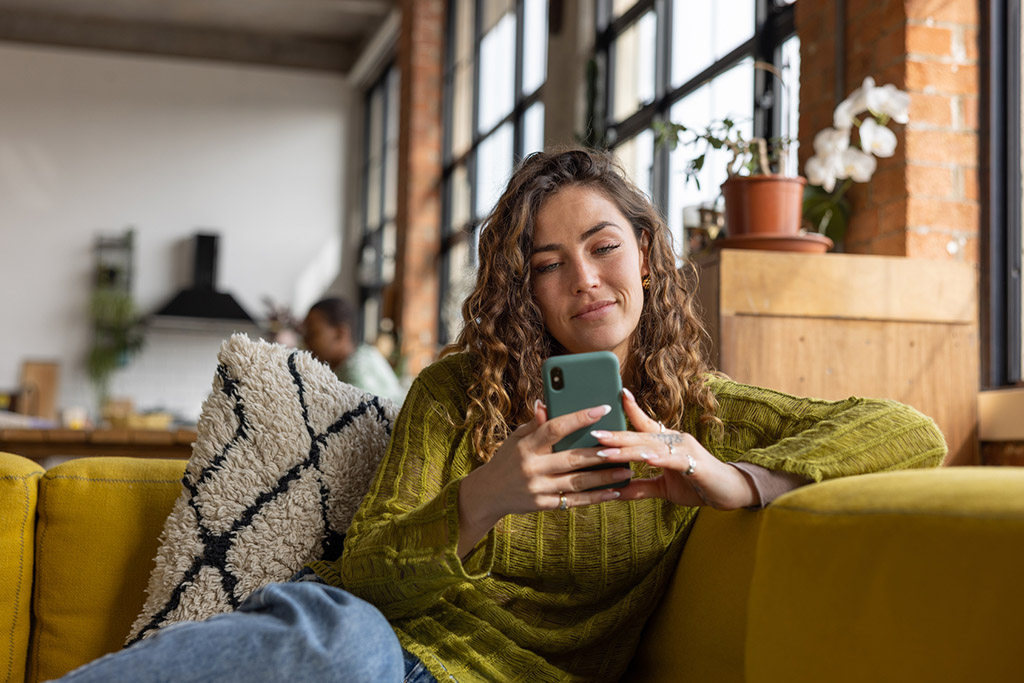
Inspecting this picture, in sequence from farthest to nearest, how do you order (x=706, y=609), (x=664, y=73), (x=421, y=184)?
(x=421, y=184) → (x=664, y=73) → (x=706, y=609)

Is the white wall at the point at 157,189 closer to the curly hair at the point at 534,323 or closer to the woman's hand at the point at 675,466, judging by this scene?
the curly hair at the point at 534,323

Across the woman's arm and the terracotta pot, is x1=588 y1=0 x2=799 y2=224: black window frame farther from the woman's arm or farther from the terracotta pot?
the woman's arm

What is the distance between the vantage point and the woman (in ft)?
3.76

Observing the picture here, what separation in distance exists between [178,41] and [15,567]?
8.93 metres

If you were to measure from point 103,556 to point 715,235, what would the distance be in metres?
1.69

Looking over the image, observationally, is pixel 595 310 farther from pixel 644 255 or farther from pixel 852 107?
pixel 852 107

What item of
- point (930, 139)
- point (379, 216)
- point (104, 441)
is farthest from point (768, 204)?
point (379, 216)

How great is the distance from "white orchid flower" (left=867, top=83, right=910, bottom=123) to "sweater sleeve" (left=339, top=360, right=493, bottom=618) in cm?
142

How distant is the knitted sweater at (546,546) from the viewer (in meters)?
1.28

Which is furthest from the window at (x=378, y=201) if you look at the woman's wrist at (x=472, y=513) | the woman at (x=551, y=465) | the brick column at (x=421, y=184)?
the woman's wrist at (x=472, y=513)

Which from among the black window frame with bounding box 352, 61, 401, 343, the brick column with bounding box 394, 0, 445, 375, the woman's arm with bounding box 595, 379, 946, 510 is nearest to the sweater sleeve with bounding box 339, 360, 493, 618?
the woman's arm with bounding box 595, 379, 946, 510

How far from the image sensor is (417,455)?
1.42 metres

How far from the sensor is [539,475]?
1134 millimetres

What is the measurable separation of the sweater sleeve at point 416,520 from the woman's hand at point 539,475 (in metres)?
0.05
